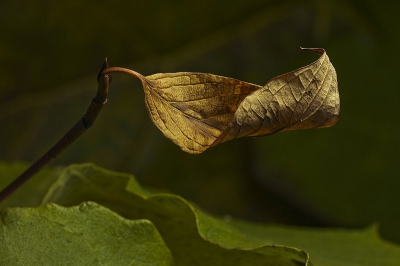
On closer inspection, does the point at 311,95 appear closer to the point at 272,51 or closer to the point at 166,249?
the point at 166,249

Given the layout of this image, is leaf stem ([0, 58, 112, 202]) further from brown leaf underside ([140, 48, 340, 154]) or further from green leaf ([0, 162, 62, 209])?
green leaf ([0, 162, 62, 209])

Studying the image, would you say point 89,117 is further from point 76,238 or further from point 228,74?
point 228,74

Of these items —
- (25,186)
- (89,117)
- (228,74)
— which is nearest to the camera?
(89,117)

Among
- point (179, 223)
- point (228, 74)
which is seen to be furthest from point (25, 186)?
point (228, 74)

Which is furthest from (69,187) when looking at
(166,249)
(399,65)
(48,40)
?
(399,65)

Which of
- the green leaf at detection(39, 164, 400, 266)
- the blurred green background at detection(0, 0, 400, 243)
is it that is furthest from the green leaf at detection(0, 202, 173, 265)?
the blurred green background at detection(0, 0, 400, 243)

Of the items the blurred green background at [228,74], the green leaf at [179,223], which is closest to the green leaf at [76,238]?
the green leaf at [179,223]
